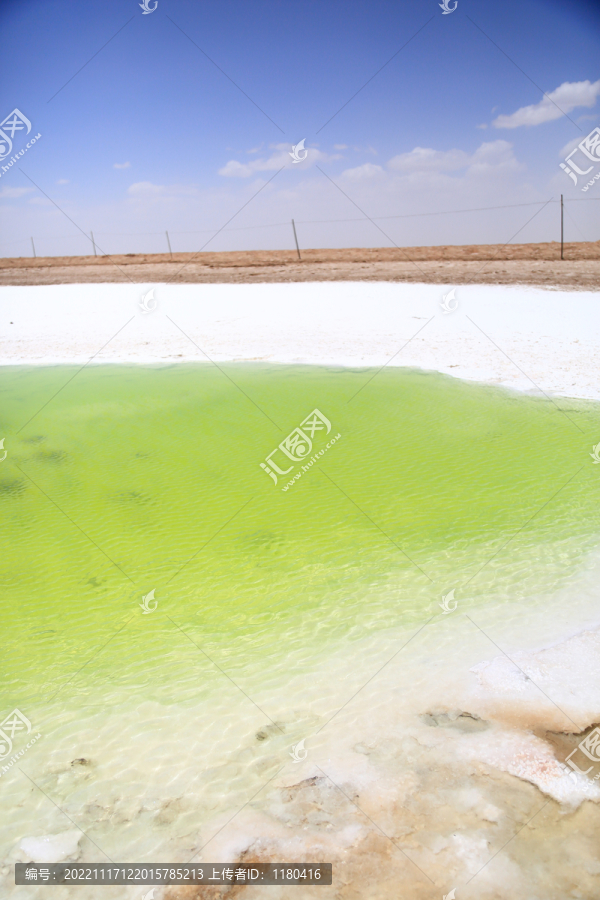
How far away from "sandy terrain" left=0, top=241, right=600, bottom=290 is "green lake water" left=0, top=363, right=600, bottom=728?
1112cm

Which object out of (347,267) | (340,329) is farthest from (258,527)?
(347,267)

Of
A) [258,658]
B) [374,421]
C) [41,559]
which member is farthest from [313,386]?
[258,658]

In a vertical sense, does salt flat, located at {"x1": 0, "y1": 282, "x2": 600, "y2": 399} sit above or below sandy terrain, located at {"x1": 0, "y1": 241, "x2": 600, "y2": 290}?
below

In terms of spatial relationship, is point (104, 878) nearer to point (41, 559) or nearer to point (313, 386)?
point (41, 559)

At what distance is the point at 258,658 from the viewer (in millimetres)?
5055

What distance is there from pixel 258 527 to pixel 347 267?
1943cm

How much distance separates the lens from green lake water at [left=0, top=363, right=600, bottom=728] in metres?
5.28

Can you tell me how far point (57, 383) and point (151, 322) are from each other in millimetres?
4632

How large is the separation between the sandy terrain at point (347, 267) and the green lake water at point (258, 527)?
1112 cm

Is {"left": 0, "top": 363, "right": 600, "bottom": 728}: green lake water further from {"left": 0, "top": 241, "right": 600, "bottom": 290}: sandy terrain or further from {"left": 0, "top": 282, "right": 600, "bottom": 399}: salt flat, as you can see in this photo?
{"left": 0, "top": 241, "right": 600, "bottom": 290}: sandy terrain

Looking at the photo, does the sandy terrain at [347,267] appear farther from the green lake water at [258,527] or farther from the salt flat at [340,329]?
the green lake water at [258,527]

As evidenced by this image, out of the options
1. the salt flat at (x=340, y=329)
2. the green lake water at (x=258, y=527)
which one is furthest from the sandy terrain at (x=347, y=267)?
the green lake water at (x=258, y=527)

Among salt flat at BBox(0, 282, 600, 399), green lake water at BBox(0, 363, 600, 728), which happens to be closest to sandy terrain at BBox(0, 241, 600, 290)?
salt flat at BBox(0, 282, 600, 399)

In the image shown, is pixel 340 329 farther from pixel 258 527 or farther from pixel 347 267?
pixel 258 527
